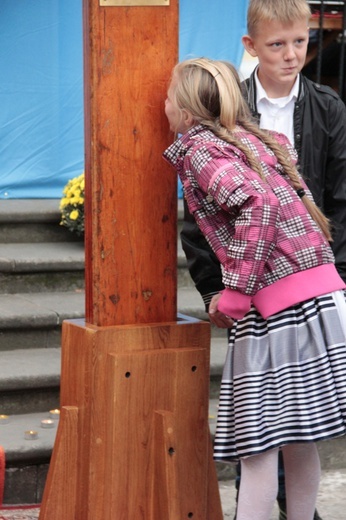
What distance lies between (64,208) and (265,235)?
2738 mm

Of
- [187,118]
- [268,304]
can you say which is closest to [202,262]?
[268,304]

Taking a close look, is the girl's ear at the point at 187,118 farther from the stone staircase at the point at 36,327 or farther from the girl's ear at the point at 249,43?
the stone staircase at the point at 36,327

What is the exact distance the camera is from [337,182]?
3.69 m

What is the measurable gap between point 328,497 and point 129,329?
5.00 ft

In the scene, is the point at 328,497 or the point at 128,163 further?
the point at 328,497

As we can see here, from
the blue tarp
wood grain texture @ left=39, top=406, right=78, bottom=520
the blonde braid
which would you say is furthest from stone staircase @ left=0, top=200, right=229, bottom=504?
the blonde braid

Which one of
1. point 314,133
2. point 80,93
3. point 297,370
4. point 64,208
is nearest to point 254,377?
point 297,370

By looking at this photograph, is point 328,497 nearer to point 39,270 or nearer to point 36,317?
point 36,317

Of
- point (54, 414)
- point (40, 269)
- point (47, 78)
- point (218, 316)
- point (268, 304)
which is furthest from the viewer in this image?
point (47, 78)

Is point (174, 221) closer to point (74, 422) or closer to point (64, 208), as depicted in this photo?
point (74, 422)

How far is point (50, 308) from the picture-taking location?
5.11m

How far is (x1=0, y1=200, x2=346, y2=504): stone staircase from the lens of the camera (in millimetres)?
4312

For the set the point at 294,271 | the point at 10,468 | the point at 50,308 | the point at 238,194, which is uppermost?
the point at 238,194

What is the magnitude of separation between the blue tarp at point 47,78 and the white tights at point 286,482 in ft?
10.7
